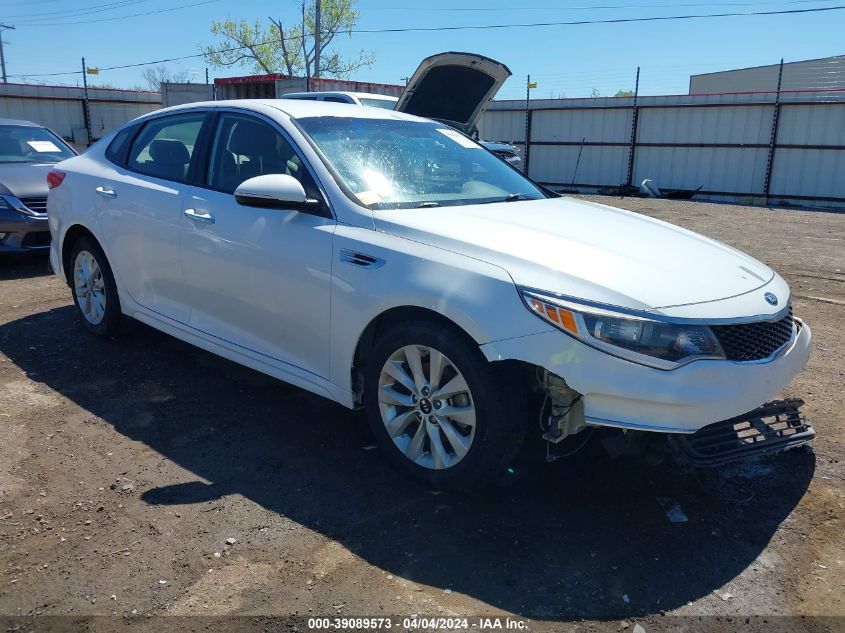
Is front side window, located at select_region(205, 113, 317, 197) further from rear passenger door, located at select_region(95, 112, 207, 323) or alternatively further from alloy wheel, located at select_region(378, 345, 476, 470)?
alloy wheel, located at select_region(378, 345, 476, 470)

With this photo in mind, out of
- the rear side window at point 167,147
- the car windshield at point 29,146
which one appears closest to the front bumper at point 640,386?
the rear side window at point 167,147

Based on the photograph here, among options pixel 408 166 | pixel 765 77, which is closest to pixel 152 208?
pixel 408 166

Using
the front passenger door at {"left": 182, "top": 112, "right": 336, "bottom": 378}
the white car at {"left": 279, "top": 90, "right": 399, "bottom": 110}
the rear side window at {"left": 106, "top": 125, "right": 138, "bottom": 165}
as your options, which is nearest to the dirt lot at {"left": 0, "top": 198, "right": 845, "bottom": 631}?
the front passenger door at {"left": 182, "top": 112, "right": 336, "bottom": 378}

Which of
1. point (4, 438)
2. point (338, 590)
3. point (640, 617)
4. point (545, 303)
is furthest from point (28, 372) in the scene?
point (640, 617)

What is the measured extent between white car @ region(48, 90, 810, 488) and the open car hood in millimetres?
5853

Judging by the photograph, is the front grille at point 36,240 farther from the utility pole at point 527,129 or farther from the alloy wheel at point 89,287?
the utility pole at point 527,129

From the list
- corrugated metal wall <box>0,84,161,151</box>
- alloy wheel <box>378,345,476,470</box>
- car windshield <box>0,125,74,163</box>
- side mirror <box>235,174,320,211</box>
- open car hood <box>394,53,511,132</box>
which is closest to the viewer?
alloy wheel <box>378,345,476,470</box>

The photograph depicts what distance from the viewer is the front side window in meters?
3.88

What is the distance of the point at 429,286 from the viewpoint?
10.0 feet

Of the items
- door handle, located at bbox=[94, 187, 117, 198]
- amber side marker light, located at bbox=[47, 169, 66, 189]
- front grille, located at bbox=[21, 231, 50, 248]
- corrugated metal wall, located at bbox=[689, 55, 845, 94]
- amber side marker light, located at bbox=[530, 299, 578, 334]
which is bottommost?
front grille, located at bbox=[21, 231, 50, 248]

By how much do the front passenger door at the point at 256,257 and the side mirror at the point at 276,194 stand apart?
3.7 inches

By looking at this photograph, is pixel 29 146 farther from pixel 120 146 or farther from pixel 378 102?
pixel 378 102

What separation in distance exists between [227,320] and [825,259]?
8184mm

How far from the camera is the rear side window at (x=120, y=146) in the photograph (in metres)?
5.00
